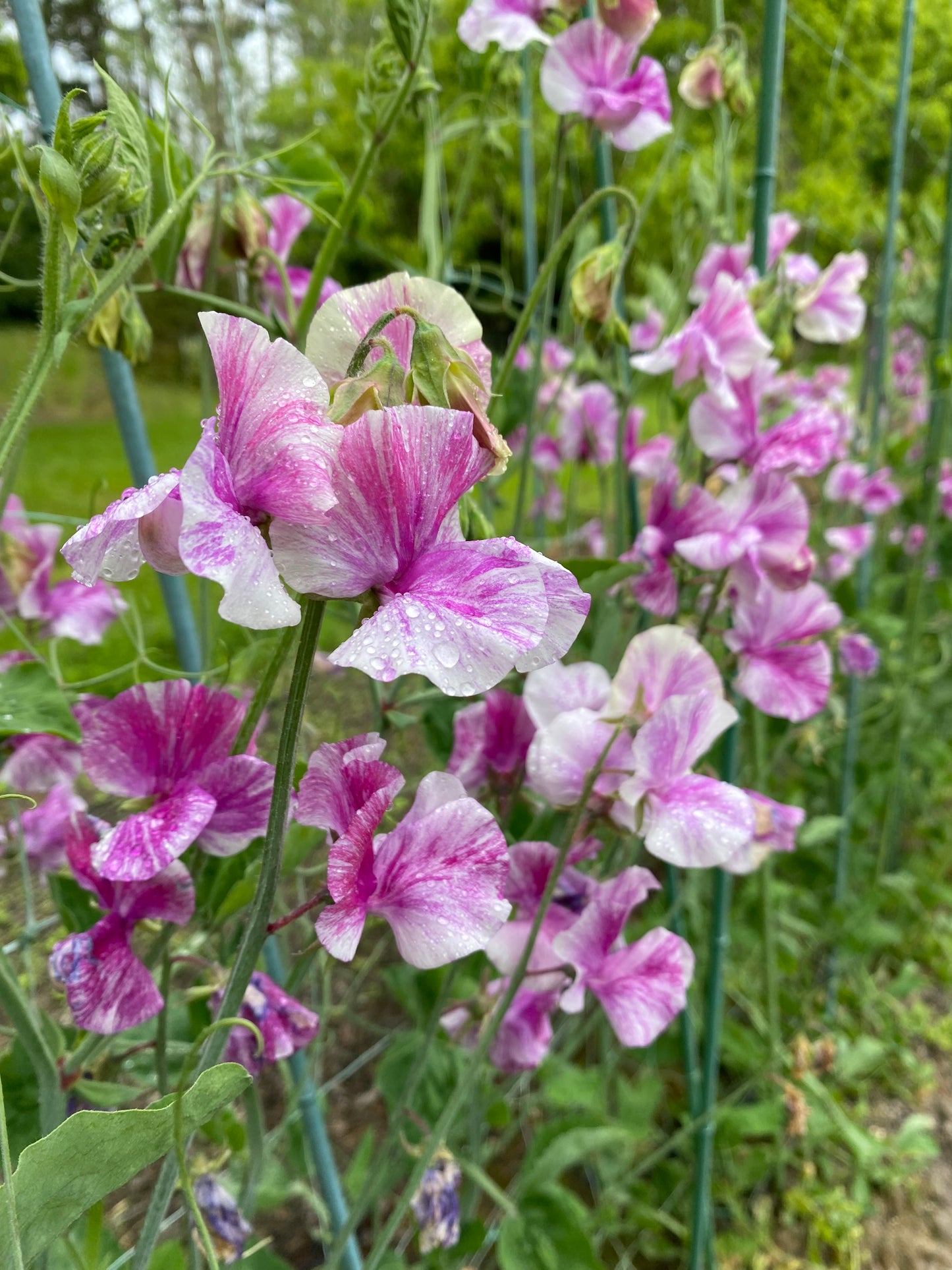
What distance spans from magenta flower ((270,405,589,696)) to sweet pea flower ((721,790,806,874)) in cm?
40

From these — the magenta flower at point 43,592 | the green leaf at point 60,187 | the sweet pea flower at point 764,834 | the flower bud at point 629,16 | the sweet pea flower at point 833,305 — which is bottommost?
the sweet pea flower at point 764,834

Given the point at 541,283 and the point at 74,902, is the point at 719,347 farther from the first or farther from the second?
the point at 74,902

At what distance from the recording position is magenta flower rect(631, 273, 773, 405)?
75 cm

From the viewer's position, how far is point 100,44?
73 centimetres

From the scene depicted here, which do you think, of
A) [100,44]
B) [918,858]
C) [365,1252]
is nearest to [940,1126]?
[918,858]

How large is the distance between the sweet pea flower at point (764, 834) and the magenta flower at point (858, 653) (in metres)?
0.75

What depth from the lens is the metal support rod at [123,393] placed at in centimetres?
51

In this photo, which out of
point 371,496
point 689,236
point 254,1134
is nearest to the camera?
point 371,496

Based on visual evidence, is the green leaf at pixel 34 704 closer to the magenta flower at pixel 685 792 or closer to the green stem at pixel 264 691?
the green stem at pixel 264 691

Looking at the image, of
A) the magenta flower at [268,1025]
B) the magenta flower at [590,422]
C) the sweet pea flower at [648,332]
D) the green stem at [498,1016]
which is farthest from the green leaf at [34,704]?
the sweet pea flower at [648,332]

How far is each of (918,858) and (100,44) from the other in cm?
230

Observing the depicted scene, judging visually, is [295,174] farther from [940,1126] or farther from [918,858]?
[918,858]

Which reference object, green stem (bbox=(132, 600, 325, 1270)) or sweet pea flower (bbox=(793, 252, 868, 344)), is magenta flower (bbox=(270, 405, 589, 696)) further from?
sweet pea flower (bbox=(793, 252, 868, 344))

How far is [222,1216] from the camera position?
24.2 inches
